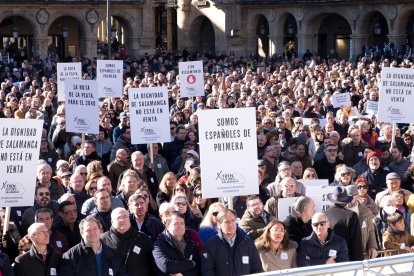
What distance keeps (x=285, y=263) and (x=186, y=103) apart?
1372 cm

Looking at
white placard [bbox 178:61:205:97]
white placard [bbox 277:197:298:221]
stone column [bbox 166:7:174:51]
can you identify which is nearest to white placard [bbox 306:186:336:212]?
white placard [bbox 277:197:298:221]

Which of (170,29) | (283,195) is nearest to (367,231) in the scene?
(283,195)

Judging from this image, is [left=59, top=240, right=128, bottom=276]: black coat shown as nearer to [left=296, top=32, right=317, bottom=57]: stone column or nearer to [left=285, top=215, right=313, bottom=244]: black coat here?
[left=285, top=215, right=313, bottom=244]: black coat

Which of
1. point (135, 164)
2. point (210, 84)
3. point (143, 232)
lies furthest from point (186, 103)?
point (143, 232)

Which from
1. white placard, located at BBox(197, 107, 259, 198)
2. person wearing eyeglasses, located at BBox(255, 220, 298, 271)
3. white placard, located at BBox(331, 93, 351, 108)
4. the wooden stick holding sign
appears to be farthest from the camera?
white placard, located at BBox(331, 93, 351, 108)

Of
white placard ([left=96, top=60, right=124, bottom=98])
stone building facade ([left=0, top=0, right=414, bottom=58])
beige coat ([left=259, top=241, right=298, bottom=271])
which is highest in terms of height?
stone building facade ([left=0, top=0, right=414, bottom=58])

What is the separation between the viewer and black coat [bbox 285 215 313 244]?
470 inches

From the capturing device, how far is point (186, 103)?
24609 mm

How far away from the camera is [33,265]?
1012 centimetres

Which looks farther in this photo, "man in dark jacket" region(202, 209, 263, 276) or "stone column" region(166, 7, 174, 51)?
"stone column" region(166, 7, 174, 51)

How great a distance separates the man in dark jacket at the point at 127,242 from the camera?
10586 mm

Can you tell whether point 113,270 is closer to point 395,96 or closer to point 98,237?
point 98,237

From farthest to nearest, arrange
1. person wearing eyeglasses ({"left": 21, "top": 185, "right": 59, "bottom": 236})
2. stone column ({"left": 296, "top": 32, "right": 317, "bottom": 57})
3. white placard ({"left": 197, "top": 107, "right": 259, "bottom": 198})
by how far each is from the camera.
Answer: stone column ({"left": 296, "top": 32, "right": 317, "bottom": 57})
person wearing eyeglasses ({"left": 21, "top": 185, "right": 59, "bottom": 236})
white placard ({"left": 197, "top": 107, "right": 259, "bottom": 198})

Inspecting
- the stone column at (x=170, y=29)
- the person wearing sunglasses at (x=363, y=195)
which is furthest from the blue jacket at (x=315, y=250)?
the stone column at (x=170, y=29)
